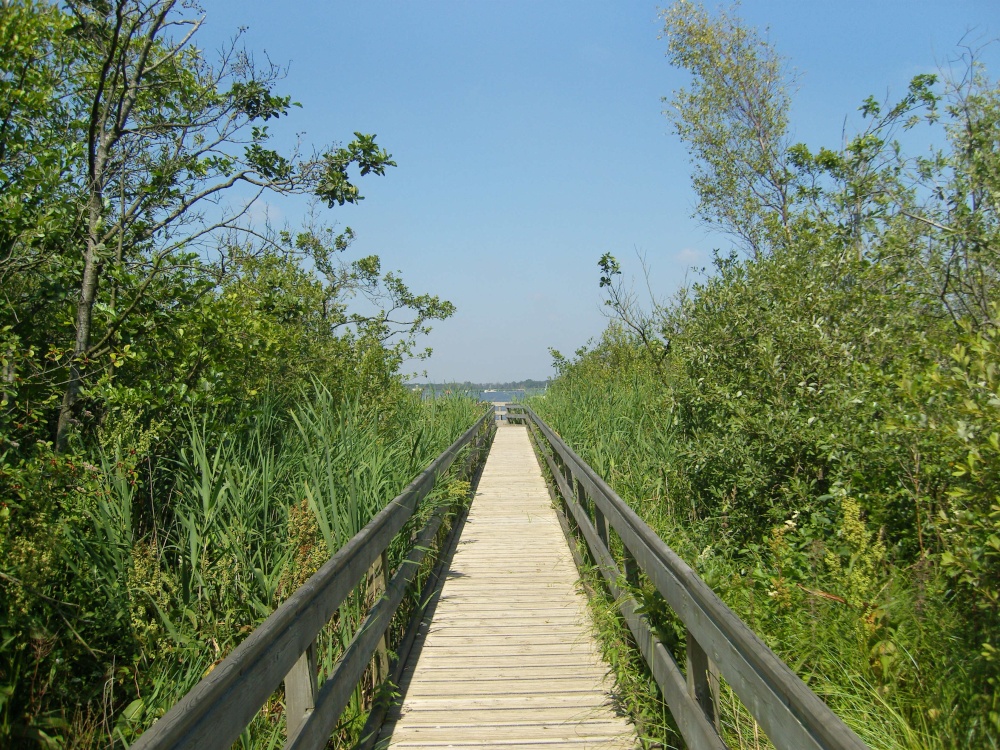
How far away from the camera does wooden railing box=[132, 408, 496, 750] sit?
1738mm

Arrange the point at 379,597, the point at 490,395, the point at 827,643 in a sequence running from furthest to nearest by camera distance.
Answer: the point at 490,395
the point at 379,597
the point at 827,643

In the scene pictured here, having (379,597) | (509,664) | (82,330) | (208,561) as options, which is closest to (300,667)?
(379,597)

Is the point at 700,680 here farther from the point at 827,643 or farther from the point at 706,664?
the point at 827,643

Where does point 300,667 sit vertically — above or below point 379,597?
above

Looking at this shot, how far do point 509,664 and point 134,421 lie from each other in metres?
2.58

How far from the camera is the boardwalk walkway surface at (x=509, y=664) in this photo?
3.63 metres

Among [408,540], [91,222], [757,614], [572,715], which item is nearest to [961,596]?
[757,614]

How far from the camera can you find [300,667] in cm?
258

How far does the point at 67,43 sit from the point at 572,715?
5.63 m

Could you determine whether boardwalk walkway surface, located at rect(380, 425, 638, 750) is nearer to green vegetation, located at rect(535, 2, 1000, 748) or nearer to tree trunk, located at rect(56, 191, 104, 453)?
green vegetation, located at rect(535, 2, 1000, 748)

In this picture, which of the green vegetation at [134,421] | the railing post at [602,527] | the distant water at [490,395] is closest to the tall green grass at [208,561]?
the green vegetation at [134,421]

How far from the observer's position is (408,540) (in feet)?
17.0

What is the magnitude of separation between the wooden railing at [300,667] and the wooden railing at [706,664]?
A: 1.26 metres

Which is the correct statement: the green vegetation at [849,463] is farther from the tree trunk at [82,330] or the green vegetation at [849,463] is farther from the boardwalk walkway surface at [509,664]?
the tree trunk at [82,330]
